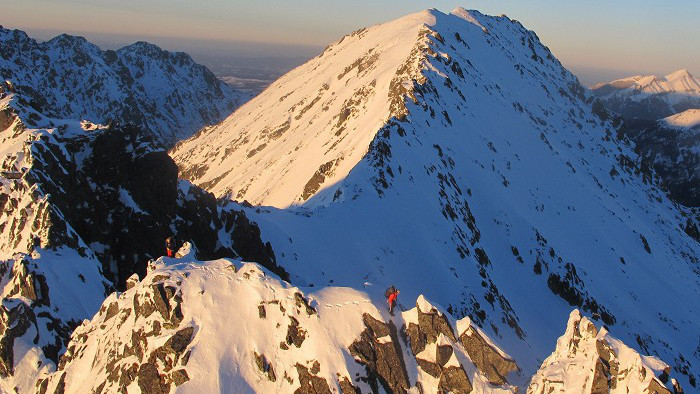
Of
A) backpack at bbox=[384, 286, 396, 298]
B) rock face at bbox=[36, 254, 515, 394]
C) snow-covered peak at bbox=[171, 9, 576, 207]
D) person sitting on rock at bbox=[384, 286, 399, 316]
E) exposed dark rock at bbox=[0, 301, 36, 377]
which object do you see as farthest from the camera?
snow-covered peak at bbox=[171, 9, 576, 207]

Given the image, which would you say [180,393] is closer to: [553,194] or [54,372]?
[54,372]

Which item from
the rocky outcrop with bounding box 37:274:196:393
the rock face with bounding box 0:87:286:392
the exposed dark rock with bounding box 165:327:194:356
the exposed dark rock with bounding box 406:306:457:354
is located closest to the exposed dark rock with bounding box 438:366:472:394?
the exposed dark rock with bounding box 406:306:457:354

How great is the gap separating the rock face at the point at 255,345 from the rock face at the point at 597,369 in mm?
2214

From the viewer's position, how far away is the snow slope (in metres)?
49.4

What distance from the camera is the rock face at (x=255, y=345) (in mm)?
21141

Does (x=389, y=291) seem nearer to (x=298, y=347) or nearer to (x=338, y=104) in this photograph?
(x=298, y=347)

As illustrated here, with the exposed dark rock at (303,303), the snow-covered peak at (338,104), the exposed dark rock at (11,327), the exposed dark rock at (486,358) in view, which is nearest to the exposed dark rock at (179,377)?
the exposed dark rock at (303,303)

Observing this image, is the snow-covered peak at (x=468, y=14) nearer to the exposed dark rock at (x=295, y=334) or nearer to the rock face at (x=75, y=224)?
the rock face at (x=75, y=224)

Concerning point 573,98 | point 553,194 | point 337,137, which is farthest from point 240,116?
point 573,98

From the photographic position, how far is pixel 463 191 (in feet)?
230

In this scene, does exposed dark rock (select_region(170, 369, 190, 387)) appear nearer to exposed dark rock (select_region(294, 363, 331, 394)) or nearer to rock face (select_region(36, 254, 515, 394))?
rock face (select_region(36, 254, 515, 394))

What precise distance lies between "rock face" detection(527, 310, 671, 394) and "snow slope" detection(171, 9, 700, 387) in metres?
22.2

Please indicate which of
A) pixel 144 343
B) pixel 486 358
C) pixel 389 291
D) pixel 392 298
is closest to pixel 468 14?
pixel 389 291

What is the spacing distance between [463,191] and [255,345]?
53.4 metres
